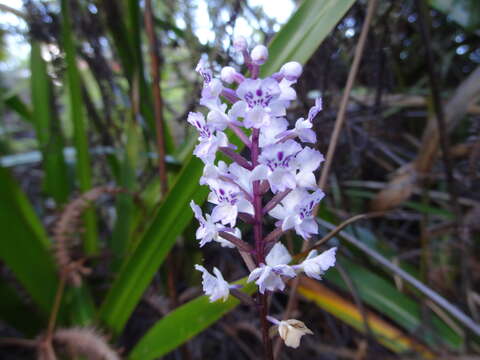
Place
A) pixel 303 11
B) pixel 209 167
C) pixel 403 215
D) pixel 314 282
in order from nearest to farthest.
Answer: pixel 209 167, pixel 303 11, pixel 314 282, pixel 403 215

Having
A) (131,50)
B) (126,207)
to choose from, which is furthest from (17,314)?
(131,50)

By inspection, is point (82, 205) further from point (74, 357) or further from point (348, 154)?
point (348, 154)

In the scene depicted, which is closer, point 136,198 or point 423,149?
point 136,198

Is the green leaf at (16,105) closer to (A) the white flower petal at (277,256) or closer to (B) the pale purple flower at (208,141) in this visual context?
(B) the pale purple flower at (208,141)

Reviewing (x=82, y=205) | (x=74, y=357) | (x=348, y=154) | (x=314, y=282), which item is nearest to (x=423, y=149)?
(x=348, y=154)

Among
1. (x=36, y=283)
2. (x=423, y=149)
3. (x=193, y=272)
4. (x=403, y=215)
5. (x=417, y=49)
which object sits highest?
(x=417, y=49)

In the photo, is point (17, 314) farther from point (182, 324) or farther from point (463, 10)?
point (463, 10)

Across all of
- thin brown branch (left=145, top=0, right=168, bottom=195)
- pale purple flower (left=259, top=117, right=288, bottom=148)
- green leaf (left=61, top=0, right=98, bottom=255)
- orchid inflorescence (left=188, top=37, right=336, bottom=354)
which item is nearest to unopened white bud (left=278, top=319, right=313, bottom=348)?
orchid inflorescence (left=188, top=37, right=336, bottom=354)

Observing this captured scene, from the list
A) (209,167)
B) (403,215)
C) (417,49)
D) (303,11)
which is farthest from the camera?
(417,49)
